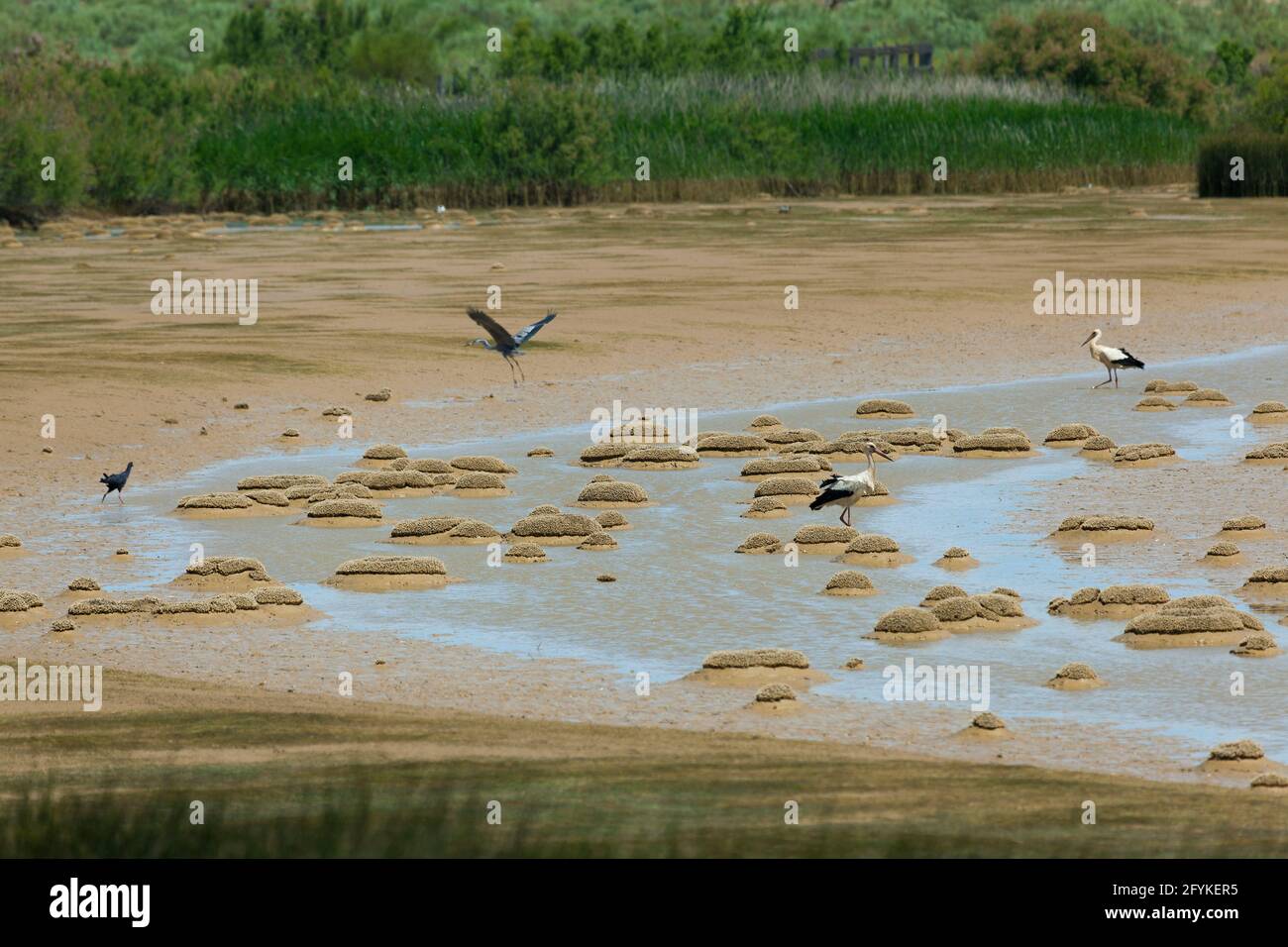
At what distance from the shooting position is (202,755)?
7938mm

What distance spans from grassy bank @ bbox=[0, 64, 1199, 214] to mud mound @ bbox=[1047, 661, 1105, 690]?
31921 mm

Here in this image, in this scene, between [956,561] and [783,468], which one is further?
[783,468]

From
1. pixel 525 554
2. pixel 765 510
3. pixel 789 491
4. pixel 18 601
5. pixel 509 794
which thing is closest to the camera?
pixel 509 794

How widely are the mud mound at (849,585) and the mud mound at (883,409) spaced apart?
22.6 ft

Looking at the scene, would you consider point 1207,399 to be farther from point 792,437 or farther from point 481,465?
point 481,465

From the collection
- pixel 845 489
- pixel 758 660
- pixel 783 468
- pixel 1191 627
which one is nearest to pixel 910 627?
pixel 758 660

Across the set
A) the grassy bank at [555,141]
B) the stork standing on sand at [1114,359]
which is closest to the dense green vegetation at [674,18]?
the grassy bank at [555,141]

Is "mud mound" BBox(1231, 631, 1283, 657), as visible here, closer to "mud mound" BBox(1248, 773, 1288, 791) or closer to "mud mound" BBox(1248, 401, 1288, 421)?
"mud mound" BBox(1248, 773, 1288, 791)

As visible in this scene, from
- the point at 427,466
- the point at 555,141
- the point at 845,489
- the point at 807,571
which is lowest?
the point at 807,571

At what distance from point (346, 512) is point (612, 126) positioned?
32509mm

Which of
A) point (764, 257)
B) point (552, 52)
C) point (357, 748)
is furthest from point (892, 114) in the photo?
point (357, 748)

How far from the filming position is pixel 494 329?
17.8 metres

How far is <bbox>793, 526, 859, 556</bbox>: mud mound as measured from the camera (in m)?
13.3
